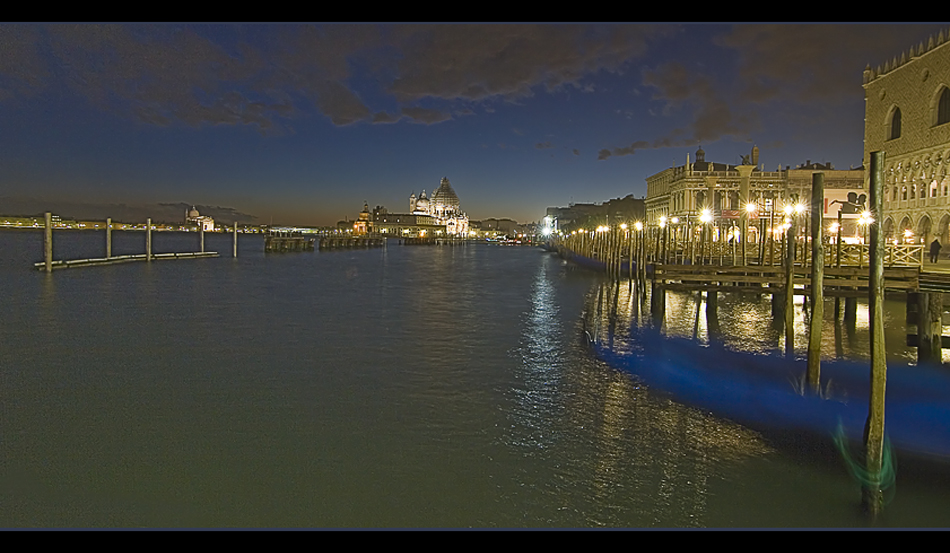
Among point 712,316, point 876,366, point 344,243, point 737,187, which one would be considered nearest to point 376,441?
point 876,366

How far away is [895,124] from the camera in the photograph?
122ft

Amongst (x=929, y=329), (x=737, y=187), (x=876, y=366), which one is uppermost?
(x=737, y=187)

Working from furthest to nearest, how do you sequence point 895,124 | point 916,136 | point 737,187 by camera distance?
1. point 737,187
2. point 895,124
3. point 916,136

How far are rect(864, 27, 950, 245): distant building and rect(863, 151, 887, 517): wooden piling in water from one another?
25.4 m

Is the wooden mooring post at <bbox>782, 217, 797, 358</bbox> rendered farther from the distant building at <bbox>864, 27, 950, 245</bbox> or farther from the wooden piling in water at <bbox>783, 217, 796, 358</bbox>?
the distant building at <bbox>864, 27, 950, 245</bbox>

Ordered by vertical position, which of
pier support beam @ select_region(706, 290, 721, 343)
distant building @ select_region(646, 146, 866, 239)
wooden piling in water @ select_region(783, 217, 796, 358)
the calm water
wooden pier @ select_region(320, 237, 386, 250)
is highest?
distant building @ select_region(646, 146, 866, 239)

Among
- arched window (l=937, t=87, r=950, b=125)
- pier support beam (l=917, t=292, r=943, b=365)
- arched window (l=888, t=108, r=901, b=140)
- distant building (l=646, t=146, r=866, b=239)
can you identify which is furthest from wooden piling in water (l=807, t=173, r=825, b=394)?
distant building (l=646, t=146, r=866, b=239)

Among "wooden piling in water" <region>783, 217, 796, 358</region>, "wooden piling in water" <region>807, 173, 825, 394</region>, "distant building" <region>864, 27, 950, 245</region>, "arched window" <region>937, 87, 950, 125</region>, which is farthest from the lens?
"arched window" <region>937, 87, 950, 125</region>

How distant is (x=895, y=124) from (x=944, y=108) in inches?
190

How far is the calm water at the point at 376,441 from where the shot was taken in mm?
6613

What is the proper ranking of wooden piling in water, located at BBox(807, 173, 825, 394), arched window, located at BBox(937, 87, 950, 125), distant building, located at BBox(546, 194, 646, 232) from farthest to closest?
distant building, located at BBox(546, 194, 646, 232) → arched window, located at BBox(937, 87, 950, 125) → wooden piling in water, located at BBox(807, 173, 825, 394)

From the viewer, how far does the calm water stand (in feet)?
21.7

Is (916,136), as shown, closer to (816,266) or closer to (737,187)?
(737,187)
